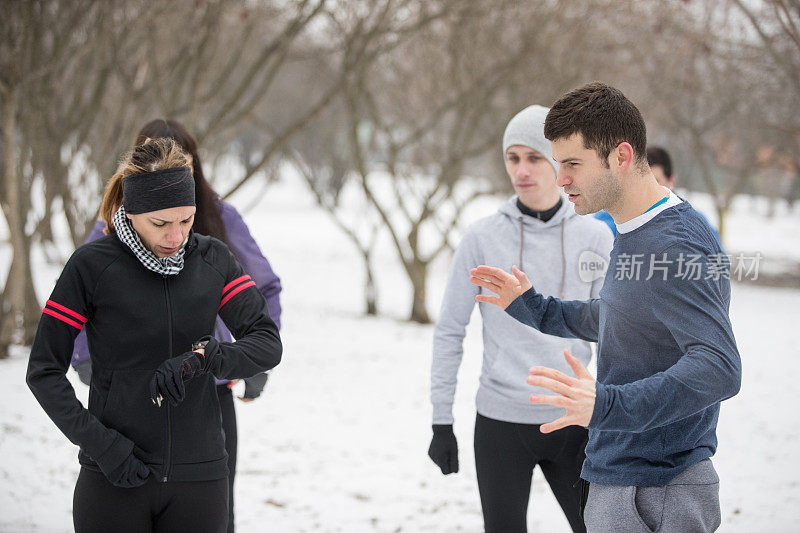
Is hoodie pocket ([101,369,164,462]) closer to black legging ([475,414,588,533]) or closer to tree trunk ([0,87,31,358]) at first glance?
black legging ([475,414,588,533])

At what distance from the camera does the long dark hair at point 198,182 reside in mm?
3039

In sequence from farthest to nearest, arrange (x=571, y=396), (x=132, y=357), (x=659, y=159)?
(x=659, y=159)
(x=132, y=357)
(x=571, y=396)

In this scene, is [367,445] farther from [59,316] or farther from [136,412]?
[59,316]

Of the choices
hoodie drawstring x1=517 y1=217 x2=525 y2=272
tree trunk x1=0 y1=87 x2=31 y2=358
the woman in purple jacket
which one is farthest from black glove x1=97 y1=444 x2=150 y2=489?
tree trunk x1=0 y1=87 x2=31 y2=358

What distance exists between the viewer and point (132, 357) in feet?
6.98

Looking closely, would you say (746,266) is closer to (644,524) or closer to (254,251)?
(644,524)

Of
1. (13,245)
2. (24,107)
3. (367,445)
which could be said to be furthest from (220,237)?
(24,107)

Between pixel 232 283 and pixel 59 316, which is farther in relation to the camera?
pixel 232 283

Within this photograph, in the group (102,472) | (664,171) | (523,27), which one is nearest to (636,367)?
(102,472)

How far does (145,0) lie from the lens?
7.46 meters

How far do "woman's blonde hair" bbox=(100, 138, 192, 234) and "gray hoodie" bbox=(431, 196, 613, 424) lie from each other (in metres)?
1.13

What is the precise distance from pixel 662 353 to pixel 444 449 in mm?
1272

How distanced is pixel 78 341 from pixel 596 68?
10.8 meters

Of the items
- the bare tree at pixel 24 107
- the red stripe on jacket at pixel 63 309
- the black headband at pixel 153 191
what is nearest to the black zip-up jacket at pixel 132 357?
the red stripe on jacket at pixel 63 309
